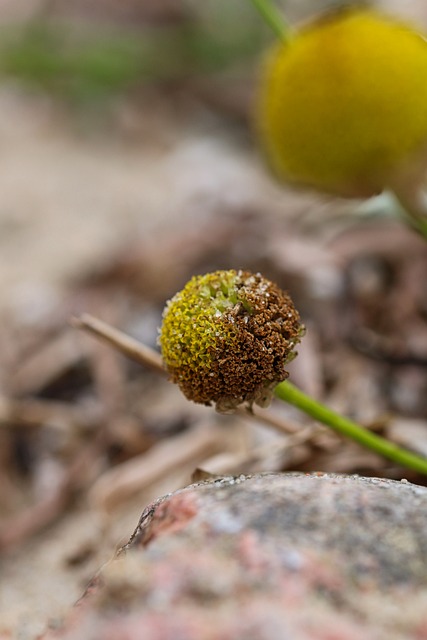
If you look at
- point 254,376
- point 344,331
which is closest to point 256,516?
point 254,376

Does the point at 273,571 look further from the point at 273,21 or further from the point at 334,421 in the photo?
the point at 273,21

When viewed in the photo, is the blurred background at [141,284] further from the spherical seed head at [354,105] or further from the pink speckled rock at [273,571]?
the pink speckled rock at [273,571]

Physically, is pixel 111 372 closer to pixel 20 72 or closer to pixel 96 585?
pixel 96 585

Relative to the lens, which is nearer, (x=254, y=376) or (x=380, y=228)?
(x=254, y=376)

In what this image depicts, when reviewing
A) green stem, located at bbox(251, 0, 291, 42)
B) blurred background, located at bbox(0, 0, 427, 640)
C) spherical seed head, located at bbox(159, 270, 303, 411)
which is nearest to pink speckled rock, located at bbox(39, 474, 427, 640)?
spherical seed head, located at bbox(159, 270, 303, 411)

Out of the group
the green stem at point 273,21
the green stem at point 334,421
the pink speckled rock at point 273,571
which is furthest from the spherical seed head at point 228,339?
the green stem at point 273,21

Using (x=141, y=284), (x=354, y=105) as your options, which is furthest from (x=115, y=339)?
(x=141, y=284)

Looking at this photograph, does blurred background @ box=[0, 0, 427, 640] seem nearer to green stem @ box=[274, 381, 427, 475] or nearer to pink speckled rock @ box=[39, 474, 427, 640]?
green stem @ box=[274, 381, 427, 475]
